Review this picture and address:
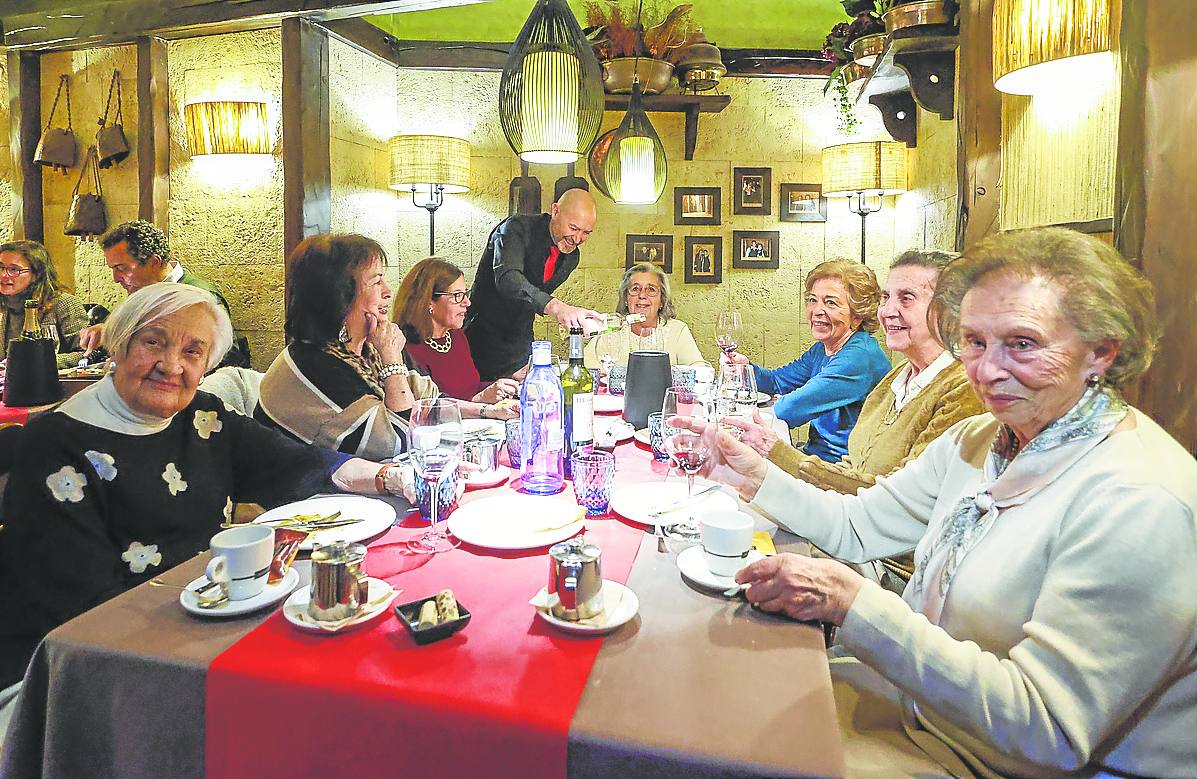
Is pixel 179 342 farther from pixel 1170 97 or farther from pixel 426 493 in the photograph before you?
pixel 1170 97

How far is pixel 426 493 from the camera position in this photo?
150 centimetres

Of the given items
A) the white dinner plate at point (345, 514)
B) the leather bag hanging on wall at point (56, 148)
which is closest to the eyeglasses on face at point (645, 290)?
the white dinner plate at point (345, 514)

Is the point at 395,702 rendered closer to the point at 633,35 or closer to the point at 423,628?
the point at 423,628

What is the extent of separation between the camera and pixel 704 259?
5.31m

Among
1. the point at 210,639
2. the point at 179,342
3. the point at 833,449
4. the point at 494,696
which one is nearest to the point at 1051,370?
the point at 494,696

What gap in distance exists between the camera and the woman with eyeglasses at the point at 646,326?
4238mm

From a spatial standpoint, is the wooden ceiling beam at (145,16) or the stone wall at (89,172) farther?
the stone wall at (89,172)

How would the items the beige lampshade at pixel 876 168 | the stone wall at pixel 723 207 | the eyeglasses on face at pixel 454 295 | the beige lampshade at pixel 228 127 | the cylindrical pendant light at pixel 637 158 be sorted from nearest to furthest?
the eyeglasses on face at pixel 454 295
the cylindrical pendant light at pixel 637 158
the beige lampshade at pixel 228 127
the beige lampshade at pixel 876 168
the stone wall at pixel 723 207

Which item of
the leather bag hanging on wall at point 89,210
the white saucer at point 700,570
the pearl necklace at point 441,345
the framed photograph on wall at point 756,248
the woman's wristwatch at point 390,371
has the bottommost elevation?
the white saucer at point 700,570

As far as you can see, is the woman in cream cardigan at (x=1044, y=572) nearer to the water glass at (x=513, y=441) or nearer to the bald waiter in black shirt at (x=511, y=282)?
the water glass at (x=513, y=441)

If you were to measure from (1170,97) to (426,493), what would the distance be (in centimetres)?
179

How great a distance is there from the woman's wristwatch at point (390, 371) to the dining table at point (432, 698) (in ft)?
4.47

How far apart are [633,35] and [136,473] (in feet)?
12.8

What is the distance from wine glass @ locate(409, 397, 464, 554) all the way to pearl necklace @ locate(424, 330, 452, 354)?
5.37ft
